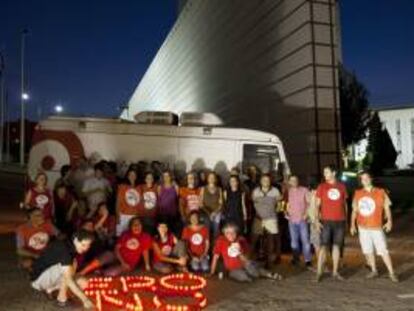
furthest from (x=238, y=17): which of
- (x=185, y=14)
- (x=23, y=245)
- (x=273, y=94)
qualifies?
(x=23, y=245)

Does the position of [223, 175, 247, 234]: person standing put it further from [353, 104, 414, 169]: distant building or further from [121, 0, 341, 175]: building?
[353, 104, 414, 169]: distant building

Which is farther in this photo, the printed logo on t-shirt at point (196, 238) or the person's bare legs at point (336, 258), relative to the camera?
the printed logo on t-shirt at point (196, 238)

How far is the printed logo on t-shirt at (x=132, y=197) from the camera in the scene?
1096cm

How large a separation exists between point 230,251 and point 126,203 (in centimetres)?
228

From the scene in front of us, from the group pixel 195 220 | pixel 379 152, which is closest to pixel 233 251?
pixel 195 220

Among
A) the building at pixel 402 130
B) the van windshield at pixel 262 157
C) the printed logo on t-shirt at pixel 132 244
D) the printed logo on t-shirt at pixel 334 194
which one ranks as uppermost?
the building at pixel 402 130

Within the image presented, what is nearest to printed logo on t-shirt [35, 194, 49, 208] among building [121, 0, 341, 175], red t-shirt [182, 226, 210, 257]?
red t-shirt [182, 226, 210, 257]

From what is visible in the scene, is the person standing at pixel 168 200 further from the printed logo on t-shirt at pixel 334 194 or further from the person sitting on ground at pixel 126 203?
the printed logo on t-shirt at pixel 334 194

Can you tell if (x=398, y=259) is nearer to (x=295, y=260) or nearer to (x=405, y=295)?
(x=295, y=260)

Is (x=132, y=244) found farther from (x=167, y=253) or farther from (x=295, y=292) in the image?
(x=295, y=292)

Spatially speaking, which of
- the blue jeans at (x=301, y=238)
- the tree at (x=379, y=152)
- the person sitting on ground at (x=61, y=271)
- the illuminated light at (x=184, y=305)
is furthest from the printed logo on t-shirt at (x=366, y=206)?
the tree at (x=379, y=152)

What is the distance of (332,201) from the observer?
9.71 meters

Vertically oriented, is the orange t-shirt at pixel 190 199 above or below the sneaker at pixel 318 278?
above

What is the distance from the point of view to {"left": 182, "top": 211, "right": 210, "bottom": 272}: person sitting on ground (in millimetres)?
10336
